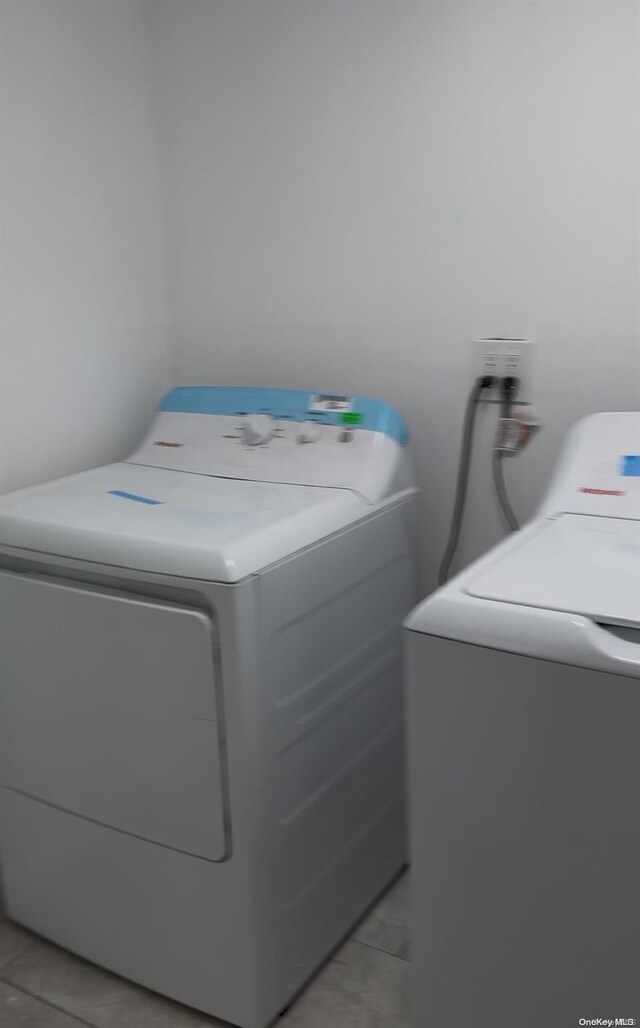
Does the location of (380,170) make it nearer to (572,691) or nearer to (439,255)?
(439,255)

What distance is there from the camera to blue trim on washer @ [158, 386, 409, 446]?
1.80m

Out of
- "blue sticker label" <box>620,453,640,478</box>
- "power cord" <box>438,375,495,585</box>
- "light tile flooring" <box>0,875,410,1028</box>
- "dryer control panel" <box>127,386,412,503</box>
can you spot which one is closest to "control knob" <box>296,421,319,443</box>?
"dryer control panel" <box>127,386,412,503</box>

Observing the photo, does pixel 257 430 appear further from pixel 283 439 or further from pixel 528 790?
pixel 528 790

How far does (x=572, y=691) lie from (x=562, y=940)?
317 millimetres

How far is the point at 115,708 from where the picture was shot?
1.51 meters

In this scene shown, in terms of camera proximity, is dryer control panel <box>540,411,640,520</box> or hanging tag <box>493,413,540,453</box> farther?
hanging tag <box>493,413,540,453</box>

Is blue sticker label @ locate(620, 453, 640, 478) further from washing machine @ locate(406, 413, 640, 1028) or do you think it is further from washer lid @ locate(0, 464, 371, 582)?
washer lid @ locate(0, 464, 371, 582)

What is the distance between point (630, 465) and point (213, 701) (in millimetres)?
765

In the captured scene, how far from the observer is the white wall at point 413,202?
1.65 m

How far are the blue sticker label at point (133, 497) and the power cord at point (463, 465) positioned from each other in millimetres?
635

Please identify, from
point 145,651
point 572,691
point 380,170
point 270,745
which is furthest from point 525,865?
point 380,170

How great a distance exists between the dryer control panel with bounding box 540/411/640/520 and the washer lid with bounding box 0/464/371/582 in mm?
367

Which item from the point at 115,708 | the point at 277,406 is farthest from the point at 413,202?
the point at 115,708

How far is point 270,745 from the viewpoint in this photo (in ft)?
4.85
